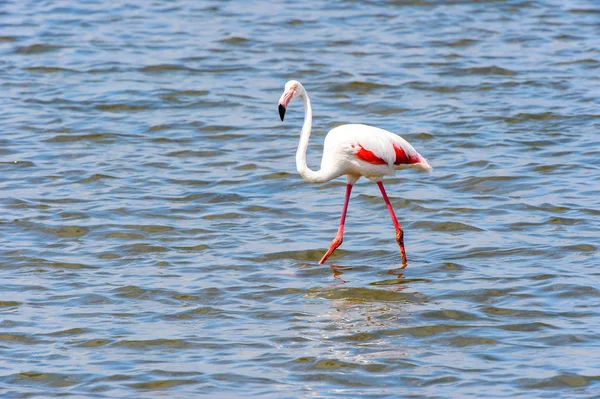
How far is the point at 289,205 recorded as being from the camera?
11453 millimetres

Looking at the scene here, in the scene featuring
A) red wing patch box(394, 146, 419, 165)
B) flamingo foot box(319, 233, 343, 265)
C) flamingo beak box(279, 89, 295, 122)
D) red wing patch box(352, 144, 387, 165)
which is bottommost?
flamingo foot box(319, 233, 343, 265)

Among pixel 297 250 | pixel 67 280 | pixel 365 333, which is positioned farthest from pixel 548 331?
pixel 67 280

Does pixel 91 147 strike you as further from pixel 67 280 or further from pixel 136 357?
pixel 136 357

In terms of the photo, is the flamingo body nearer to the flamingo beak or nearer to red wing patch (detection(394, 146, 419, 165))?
red wing patch (detection(394, 146, 419, 165))

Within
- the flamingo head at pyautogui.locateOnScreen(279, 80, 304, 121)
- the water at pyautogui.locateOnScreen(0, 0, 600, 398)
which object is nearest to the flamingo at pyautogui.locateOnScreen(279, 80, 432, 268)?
the flamingo head at pyautogui.locateOnScreen(279, 80, 304, 121)

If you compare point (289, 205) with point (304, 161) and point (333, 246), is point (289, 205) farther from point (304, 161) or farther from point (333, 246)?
point (304, 161)

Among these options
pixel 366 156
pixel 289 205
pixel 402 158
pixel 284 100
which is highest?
pixel 284 100

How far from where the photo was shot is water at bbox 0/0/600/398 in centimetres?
746

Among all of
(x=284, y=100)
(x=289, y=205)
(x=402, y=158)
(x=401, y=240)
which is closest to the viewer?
(x=284, y=100)

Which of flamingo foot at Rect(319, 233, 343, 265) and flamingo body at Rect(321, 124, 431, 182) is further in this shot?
flamingo foot at Rect(319, 233, 343, 265)

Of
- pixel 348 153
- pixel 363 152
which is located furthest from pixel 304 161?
pixel 363 152

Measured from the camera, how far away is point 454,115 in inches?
573

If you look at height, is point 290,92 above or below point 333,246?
above

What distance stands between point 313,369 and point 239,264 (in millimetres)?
2415
